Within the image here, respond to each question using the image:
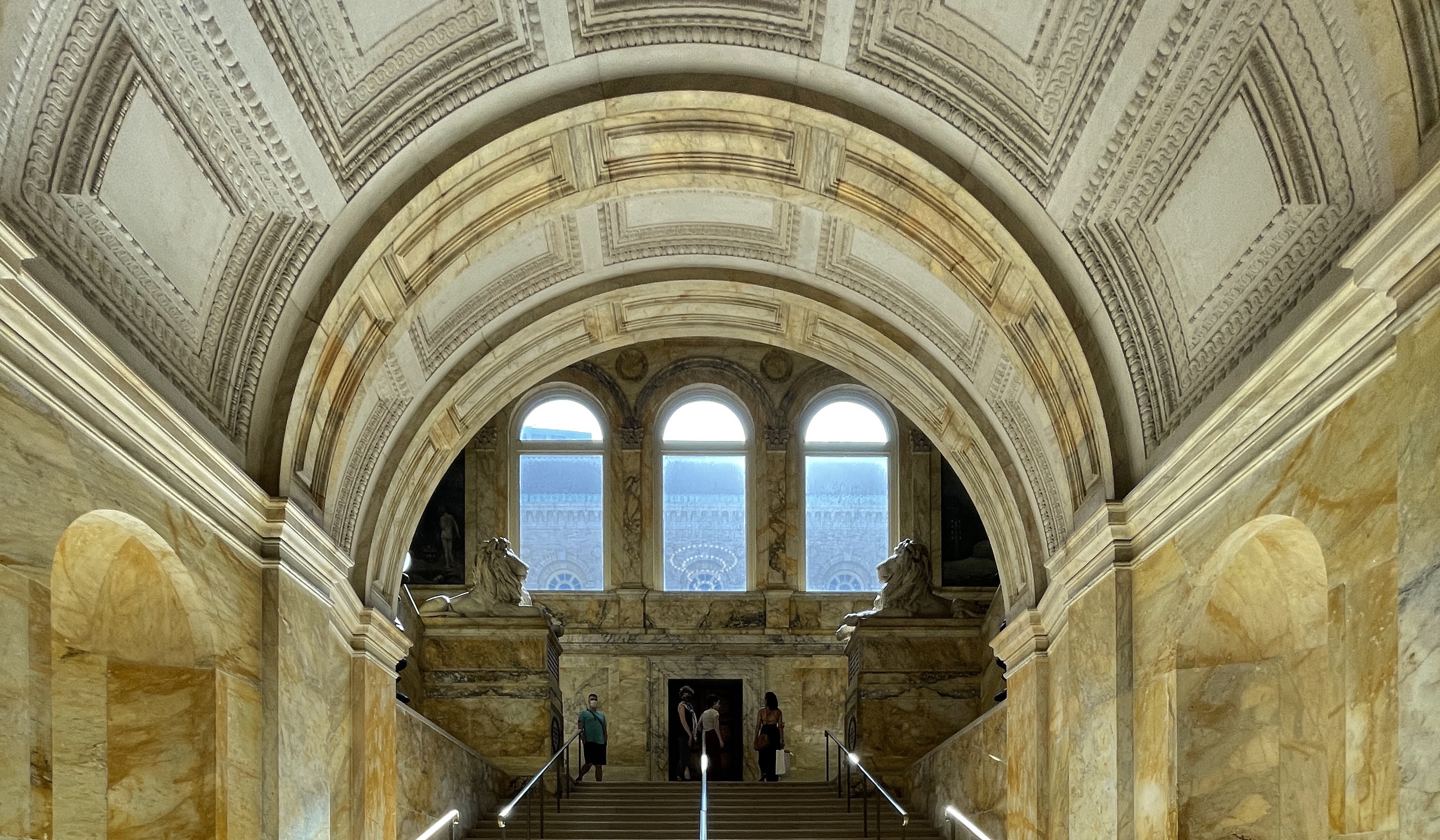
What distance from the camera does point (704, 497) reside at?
2466 centimetres

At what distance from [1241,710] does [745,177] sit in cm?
552

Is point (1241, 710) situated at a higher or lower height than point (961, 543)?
lower

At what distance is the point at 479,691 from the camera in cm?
2034

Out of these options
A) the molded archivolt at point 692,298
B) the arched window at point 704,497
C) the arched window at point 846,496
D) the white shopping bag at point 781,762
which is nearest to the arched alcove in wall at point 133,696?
the molded archivolt at point 692,298

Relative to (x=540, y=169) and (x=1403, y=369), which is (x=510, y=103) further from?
(x=1403, y=369)

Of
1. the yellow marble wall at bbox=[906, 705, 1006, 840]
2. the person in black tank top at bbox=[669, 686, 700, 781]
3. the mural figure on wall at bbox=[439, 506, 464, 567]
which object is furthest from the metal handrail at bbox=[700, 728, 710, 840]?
the mural figure on wall at bbox=[439, 506, 464, 567]

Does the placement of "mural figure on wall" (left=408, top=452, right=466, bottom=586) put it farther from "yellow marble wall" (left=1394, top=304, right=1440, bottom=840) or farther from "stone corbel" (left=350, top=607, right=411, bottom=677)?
"yellow marble wall" (left=1394, top=304, right=1440, bottom=840)

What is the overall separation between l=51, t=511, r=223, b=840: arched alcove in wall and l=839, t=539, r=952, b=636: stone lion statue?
37.8 ft

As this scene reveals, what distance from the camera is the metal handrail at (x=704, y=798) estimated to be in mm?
12750

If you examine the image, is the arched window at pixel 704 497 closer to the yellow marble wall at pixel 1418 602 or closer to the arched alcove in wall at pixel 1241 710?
the arched alcove in wall at pixel 1241 710

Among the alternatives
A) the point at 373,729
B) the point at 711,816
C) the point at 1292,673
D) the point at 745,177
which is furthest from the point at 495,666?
the point at 1292,673

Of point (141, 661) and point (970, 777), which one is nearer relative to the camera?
point (141, 661)

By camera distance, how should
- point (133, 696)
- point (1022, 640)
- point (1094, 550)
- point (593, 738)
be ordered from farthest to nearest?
point (593, 738), point (1022, 640), point (1094, 550), point (133, 696)

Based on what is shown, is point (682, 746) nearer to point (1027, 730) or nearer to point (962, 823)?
point (962, 823)
